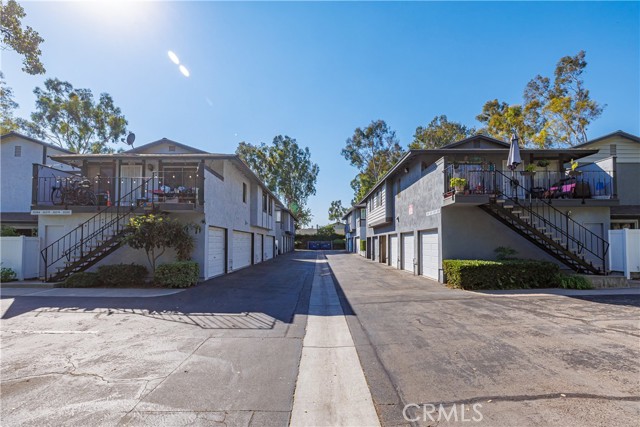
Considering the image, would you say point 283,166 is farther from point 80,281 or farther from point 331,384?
point 331,384

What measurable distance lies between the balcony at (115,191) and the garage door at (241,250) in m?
4.90

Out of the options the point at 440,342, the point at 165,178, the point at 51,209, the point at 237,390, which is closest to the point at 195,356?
the point at 237,390

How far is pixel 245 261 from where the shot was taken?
63.7ft

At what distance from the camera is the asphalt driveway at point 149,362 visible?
3254 mm

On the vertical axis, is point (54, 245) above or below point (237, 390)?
above

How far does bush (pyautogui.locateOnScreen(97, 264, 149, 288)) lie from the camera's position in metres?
11.1

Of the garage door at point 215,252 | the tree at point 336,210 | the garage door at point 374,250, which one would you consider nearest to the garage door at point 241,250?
the garage door at point 215,252

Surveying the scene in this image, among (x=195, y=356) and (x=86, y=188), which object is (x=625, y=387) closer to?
(x=195, y=356)

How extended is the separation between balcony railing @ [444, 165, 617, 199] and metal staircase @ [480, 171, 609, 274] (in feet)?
0.58

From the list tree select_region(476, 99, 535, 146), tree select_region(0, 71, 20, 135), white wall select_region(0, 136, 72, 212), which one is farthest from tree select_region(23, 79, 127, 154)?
tree select_region(476, 99, 535, 146)

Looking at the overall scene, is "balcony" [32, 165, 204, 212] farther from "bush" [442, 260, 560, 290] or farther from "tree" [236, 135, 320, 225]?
"tree" [236, 135, 320, 225]

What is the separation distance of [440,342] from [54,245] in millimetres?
14805

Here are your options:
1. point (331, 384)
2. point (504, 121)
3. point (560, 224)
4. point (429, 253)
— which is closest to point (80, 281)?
point (331, 384)

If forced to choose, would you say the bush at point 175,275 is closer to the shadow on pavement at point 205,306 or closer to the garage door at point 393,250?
the shadow on pavement at point 205,306
